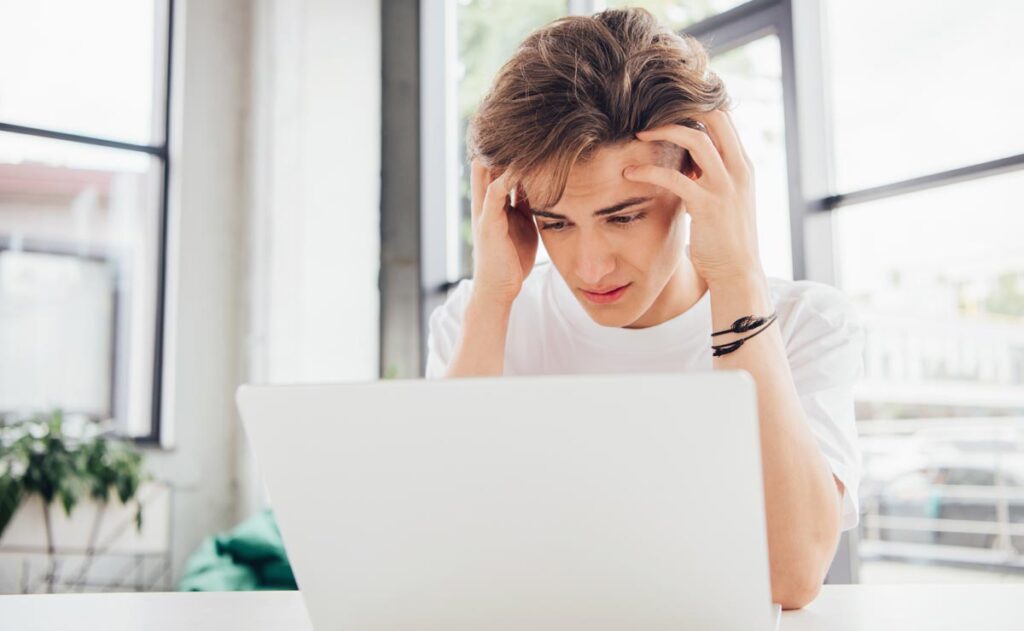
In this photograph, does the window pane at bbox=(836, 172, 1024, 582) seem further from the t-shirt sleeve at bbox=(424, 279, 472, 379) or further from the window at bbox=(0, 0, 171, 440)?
the window at bbox=(0, 0, 171, 440)

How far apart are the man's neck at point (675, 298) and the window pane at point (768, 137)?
1.13 meters

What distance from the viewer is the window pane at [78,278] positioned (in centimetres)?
347

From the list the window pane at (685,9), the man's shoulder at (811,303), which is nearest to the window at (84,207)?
the window pane at (685,9)

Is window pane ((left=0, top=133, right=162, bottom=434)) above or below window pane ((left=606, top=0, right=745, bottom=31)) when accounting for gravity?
below

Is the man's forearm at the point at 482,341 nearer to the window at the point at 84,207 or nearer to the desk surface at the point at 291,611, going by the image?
the desk surface at the point at 291,611

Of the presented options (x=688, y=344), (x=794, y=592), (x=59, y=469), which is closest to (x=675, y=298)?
(x=688, y=344)

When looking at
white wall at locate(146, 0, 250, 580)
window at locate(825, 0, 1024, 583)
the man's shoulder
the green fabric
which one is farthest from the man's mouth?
white wall at locate(146, 0, 250, 580)

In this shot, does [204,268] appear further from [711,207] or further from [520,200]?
[711,207]

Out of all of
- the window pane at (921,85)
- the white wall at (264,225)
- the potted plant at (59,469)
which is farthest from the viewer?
the white wall at (264,225)

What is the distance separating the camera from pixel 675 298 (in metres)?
1.34

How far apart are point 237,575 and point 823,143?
2081mm

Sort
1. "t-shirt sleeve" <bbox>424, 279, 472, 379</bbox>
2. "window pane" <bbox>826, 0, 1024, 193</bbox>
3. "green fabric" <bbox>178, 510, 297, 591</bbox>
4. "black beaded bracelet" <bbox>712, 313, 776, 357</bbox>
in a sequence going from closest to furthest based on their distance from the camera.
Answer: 1. "black beaded bracelet" <bbox>712, 313, 776, 357</bbox>
2. "t-shirt sleeve" <bbox>424, 279, 472, 379</bbox>
3. "window pane" <bbox>826, 0, 1024, 193</bbox>
4. "green fabric" <bbox>178, 510, 297, 591</bbox>

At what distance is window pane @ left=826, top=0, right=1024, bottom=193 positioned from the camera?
2.08 metres

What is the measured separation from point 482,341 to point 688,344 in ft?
0.96
